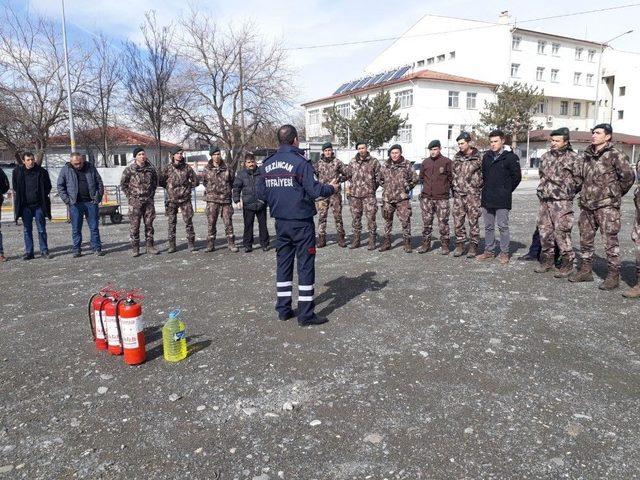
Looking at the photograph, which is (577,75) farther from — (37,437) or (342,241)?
(37,437)

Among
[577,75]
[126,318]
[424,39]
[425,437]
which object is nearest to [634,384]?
[425,437]

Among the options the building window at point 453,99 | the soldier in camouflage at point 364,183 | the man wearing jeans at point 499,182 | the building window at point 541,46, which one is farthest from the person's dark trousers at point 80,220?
the building window at point 541,46

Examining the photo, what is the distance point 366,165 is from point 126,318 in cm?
600

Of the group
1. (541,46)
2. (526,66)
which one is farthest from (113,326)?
(541,46)

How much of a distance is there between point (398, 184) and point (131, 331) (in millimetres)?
5915

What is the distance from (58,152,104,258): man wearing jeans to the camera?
8984 mm

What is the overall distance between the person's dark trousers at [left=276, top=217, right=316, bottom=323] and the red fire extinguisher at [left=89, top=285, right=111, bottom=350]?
5.81 feet

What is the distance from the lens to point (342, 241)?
968 cm

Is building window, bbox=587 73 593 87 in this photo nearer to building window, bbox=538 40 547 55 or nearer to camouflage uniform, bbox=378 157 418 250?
building window, bbox=538 40 547 55

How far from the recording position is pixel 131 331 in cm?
415

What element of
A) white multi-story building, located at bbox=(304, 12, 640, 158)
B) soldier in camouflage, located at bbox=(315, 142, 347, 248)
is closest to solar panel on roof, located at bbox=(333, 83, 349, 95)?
white multi-story building, located at bbox=(304, 12, 640, 158)

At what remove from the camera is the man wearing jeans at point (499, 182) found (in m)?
7.52

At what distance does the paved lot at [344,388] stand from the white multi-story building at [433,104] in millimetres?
38429

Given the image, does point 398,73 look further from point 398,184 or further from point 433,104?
point 398,184
